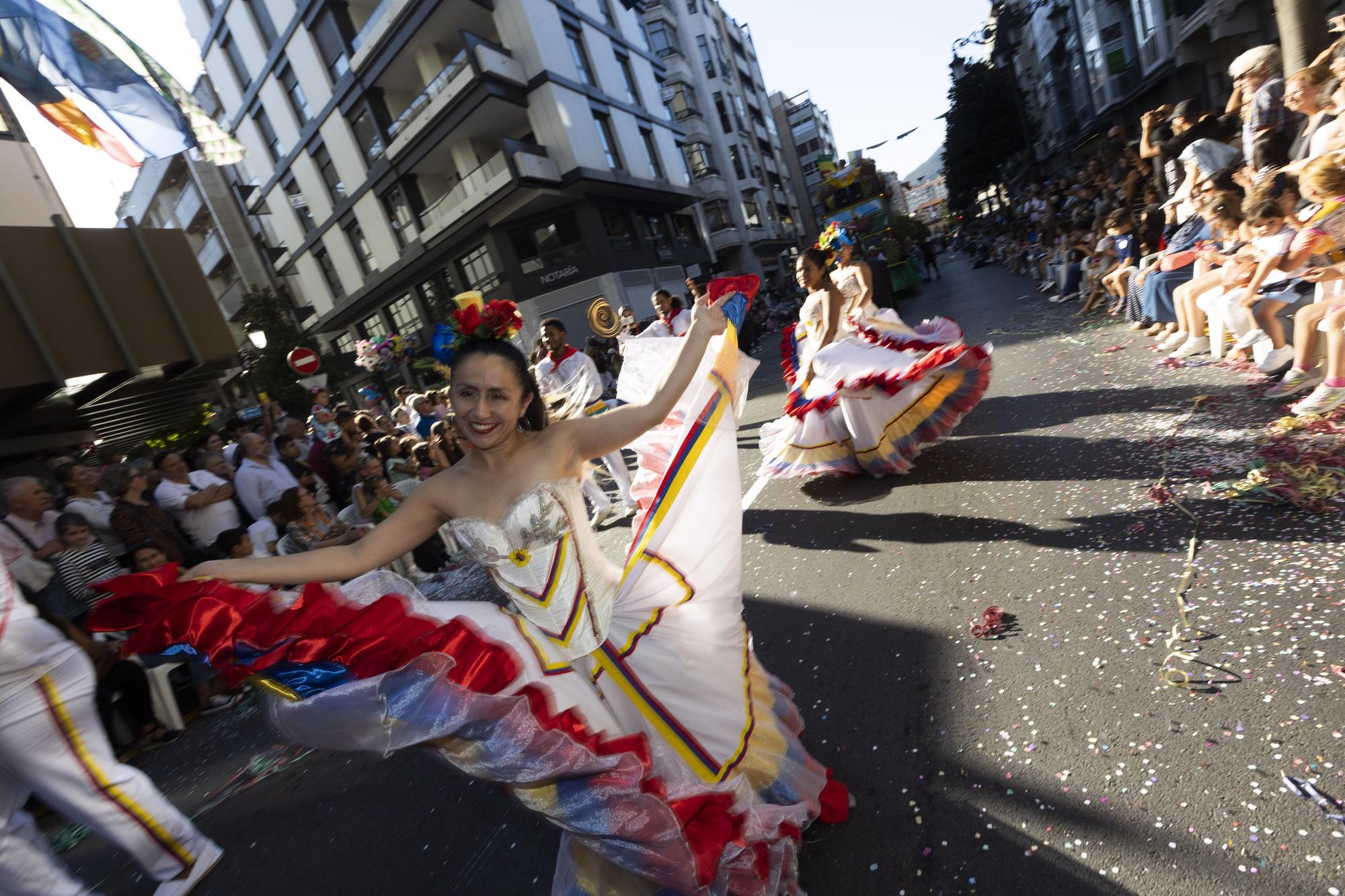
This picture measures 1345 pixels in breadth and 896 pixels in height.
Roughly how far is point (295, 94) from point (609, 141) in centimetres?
1209

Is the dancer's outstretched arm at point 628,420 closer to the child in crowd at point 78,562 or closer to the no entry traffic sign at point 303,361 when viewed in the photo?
the child in crowd at point 78,562

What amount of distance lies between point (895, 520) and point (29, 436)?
14.3m

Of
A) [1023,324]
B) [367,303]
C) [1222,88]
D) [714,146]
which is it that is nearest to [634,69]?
[714,146]

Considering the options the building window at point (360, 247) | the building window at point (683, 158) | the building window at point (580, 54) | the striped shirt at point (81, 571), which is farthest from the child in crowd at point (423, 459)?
the building window at point (683, 158)

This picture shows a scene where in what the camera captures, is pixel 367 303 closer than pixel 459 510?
No

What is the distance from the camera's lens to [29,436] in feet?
36.6

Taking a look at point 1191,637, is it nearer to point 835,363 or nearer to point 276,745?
point 835,363

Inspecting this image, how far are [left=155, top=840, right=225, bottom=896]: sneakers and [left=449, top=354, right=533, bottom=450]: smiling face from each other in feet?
7.92

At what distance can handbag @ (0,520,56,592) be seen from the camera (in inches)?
175

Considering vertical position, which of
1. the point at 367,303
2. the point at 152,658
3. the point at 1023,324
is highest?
the point at 367,303

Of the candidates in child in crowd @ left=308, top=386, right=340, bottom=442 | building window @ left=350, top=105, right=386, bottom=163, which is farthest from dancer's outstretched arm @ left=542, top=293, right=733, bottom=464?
building window @ left=350, top=105, right=386, bottom=163

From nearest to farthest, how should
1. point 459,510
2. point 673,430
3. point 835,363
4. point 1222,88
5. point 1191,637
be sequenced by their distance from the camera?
point 459,510, point 1191,637, point 673,430, point 835,363, point 1222,88

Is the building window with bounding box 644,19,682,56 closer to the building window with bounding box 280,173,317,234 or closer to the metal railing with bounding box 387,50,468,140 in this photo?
the metal railing with bounding box 387,50,468,140

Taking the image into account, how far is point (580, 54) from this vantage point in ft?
78.8
